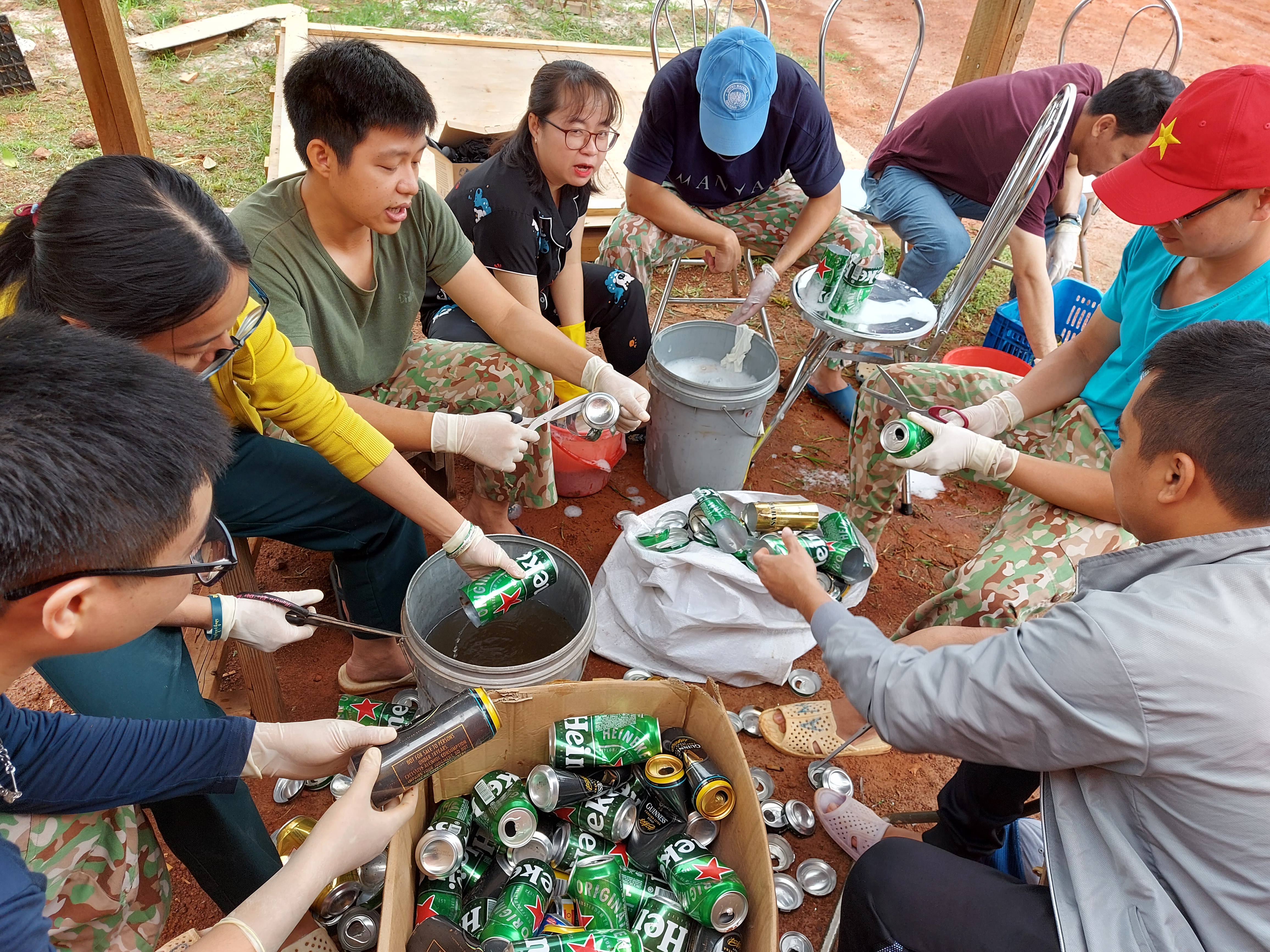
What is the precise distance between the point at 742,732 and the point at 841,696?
37cm

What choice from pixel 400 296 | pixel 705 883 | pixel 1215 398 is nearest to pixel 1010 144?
pixel 1215 398

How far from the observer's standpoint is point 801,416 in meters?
3.82

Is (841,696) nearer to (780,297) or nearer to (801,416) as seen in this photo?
(801,416)

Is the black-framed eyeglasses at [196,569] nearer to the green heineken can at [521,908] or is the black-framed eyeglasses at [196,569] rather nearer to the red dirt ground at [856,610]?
the green heineken can at [521,908]

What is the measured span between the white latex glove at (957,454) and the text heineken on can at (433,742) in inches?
51.6

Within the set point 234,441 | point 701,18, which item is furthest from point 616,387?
point 701,18

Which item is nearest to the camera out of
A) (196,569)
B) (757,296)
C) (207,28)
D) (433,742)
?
A: (196,569)

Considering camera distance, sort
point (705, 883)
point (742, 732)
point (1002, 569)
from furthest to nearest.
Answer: point (742, 732) < point (1002, 569) < point (705, 883)

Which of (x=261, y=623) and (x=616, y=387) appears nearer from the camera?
(x=261, y=623)

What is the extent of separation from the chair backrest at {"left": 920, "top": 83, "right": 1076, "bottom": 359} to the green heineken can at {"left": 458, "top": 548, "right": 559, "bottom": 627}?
191cm

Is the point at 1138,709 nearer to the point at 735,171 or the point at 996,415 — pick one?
the point at 996,415

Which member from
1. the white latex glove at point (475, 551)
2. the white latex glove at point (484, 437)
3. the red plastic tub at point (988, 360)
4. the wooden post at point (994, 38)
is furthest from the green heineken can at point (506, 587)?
the wooden post at point (994, 38)

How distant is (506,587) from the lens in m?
1.87

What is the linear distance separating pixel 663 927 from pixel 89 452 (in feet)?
4.51
